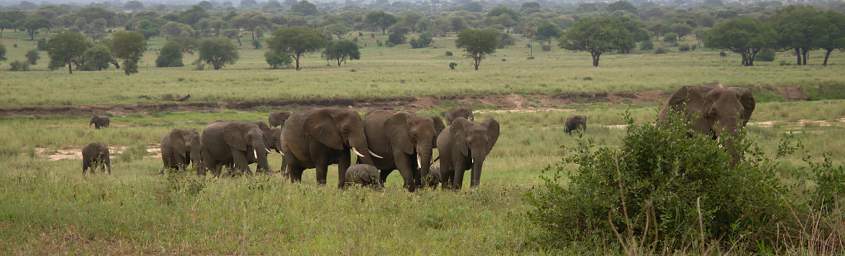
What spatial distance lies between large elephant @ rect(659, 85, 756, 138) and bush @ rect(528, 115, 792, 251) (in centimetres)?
498

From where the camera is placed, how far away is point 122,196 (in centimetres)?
1102

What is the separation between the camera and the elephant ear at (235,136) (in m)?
17.6

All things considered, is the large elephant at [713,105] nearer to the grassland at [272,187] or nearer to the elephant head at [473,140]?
the grassland at [272,187]

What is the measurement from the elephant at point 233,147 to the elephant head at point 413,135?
3171 millimetres

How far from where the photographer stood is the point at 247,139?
17.5 m

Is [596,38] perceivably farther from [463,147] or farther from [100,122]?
[463,147]

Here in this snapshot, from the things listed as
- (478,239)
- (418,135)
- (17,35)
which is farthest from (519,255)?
(17,35)

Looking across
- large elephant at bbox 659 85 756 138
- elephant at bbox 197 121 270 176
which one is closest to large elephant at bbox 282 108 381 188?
elephant at bbox 197 121 270 176

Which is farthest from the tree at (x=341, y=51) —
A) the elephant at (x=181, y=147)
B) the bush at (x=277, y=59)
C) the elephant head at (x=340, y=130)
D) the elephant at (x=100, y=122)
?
the elephant head at (x=340, y=130)

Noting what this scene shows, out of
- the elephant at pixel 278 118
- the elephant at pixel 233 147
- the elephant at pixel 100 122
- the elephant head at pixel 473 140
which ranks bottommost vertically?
the elephant at pixel 100 122

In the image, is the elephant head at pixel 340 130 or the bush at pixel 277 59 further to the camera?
the bush at pixel 277 59

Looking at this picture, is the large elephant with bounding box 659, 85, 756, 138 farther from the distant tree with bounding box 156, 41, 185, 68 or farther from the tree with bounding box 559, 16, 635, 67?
the distant tree with bounding box 156, 41, 185, 68

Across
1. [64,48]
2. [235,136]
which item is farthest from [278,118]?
[64,48]

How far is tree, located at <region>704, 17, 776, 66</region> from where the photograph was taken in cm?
7706
